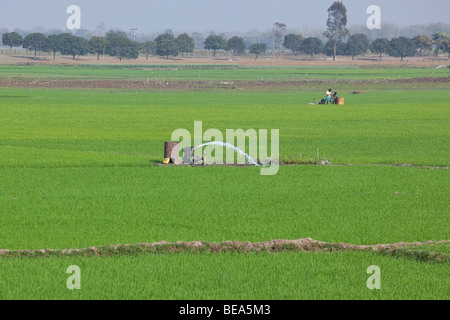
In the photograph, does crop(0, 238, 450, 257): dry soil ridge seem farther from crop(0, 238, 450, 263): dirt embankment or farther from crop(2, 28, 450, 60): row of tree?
crop(2, 28, 450, 60): row of tree

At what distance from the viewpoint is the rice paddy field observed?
10.5 metres

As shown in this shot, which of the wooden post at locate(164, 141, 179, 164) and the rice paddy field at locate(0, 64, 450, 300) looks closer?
the rice paddy field at locate(0, 64, 450, 300)

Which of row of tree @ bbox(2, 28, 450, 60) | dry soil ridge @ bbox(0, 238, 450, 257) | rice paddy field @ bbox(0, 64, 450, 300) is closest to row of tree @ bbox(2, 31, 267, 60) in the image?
row of tree @ bbox(2, 28, 450, 60)

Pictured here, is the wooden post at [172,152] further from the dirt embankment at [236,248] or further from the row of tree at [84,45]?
the row of tree at [84,45]

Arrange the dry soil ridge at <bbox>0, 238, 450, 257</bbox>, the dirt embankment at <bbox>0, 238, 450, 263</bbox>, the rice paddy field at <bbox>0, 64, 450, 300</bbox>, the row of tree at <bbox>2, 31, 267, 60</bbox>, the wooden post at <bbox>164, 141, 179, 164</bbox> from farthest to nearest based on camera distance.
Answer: the row of tree at <bbox>2, 31, 267, 60</bbox> < the wooden post at <bbox>164, 141, 179, 164</bbox> < the dry soil ridge at <bbox>0, 238, 450, 257</bbox> < the dirt embankment at <bbox>0, 238, 450, 263</bbox> < the rice paddy field at <bbox>0, 64, 450, 300</bbox>

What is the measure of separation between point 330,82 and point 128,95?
1182 inches

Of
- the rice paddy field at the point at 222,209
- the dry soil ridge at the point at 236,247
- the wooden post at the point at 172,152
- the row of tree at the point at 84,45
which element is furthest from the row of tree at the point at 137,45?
the dry soil ridge at the point at 236,247

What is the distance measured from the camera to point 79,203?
53.5ft

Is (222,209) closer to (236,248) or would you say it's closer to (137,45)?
(236,248)

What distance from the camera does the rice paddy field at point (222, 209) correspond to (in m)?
10.5

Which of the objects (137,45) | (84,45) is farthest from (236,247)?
(137,45)

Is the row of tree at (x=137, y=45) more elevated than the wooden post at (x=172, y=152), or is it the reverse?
the row of tree at (x=137, y=45)

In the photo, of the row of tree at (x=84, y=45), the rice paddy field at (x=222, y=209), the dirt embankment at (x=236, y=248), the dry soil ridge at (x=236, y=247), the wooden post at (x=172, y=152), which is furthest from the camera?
the row of tree at (x=84, y=45)
